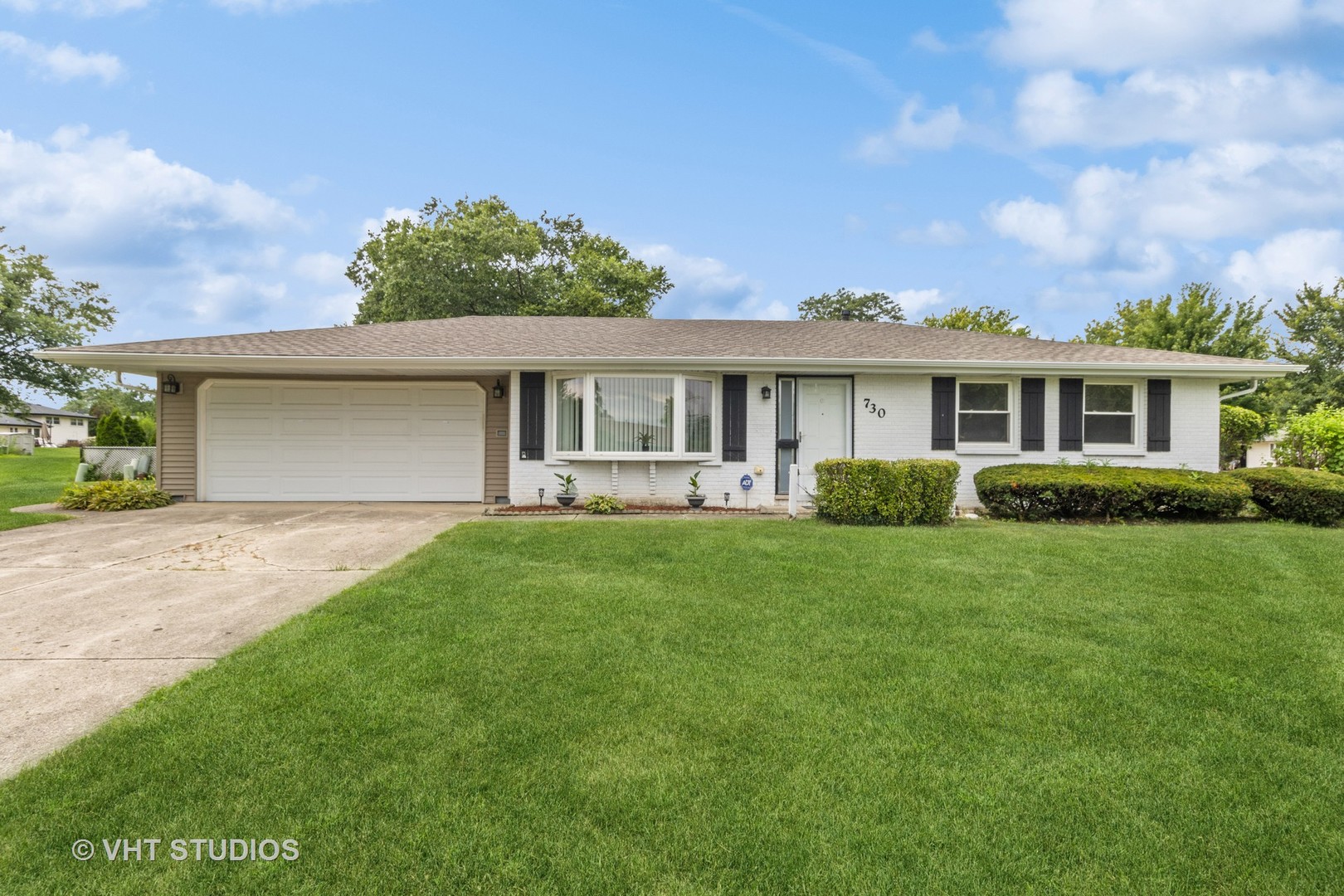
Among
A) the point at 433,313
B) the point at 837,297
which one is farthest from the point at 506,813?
the point at 837,297

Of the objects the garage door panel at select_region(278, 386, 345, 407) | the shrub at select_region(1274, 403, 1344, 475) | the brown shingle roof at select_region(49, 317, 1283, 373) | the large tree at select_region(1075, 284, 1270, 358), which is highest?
the large tree at select_region(1075, 284, 1270, 358)

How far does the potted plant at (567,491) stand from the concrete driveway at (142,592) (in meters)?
1.50

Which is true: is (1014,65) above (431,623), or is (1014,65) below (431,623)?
above

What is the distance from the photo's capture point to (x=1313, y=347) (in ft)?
71.3

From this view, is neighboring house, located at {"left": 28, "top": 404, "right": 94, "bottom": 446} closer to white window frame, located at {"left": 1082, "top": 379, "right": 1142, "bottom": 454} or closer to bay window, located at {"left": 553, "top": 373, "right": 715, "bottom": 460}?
bay window, located at {"left": 553, "top": 373, "right": 715, "bottom": 460}

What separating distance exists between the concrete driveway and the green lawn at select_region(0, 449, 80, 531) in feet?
1.91

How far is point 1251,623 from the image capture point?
414 cm

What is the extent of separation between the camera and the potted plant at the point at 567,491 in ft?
31.9

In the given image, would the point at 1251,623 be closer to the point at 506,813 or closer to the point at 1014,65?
the point at 506,813

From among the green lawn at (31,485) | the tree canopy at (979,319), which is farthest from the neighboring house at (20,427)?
the tree canopy at (979,319)

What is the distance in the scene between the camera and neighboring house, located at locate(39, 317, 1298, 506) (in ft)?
32.0

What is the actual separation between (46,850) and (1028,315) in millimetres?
34306

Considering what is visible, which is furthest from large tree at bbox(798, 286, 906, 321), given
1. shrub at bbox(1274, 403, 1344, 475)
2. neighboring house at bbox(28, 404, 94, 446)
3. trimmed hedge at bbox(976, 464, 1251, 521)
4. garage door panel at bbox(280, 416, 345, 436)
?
neighboring house at bbox(28, 404, 94, 446)

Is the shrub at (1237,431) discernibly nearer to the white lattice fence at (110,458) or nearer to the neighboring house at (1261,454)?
the neighboring house at (1261,454)
